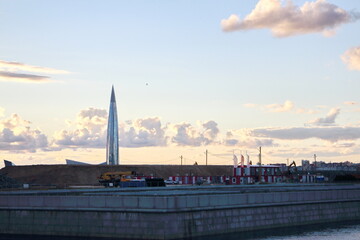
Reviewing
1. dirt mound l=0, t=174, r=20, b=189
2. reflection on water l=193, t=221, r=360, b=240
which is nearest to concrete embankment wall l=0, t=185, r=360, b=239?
reflection on water l=193, t=221, r=360, b=240

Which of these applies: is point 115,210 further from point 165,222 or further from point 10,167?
point 10,167

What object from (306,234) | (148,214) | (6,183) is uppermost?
(6,183)

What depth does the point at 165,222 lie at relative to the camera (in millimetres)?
49594

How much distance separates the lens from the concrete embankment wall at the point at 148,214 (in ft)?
165

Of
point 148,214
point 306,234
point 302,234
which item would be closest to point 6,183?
point 302,234

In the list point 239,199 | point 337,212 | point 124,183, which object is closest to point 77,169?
point 124,183

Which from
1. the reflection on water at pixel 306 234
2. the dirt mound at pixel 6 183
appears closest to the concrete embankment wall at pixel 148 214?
the reflection on water at pixel 306 234

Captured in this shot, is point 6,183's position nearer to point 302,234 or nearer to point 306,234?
point 302,234

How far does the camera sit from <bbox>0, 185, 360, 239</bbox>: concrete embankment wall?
50250 millimetres

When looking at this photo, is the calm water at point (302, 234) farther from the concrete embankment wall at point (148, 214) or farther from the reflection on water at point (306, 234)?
the concrete embankment wall at point (148, 214)

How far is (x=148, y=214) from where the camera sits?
166 ft

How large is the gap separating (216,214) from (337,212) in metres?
25.6

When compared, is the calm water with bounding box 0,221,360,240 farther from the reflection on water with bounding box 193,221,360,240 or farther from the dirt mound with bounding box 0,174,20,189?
the dirt mound with bounding box 0,174,20,189

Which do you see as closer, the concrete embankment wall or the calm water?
the concrete embankment wall
